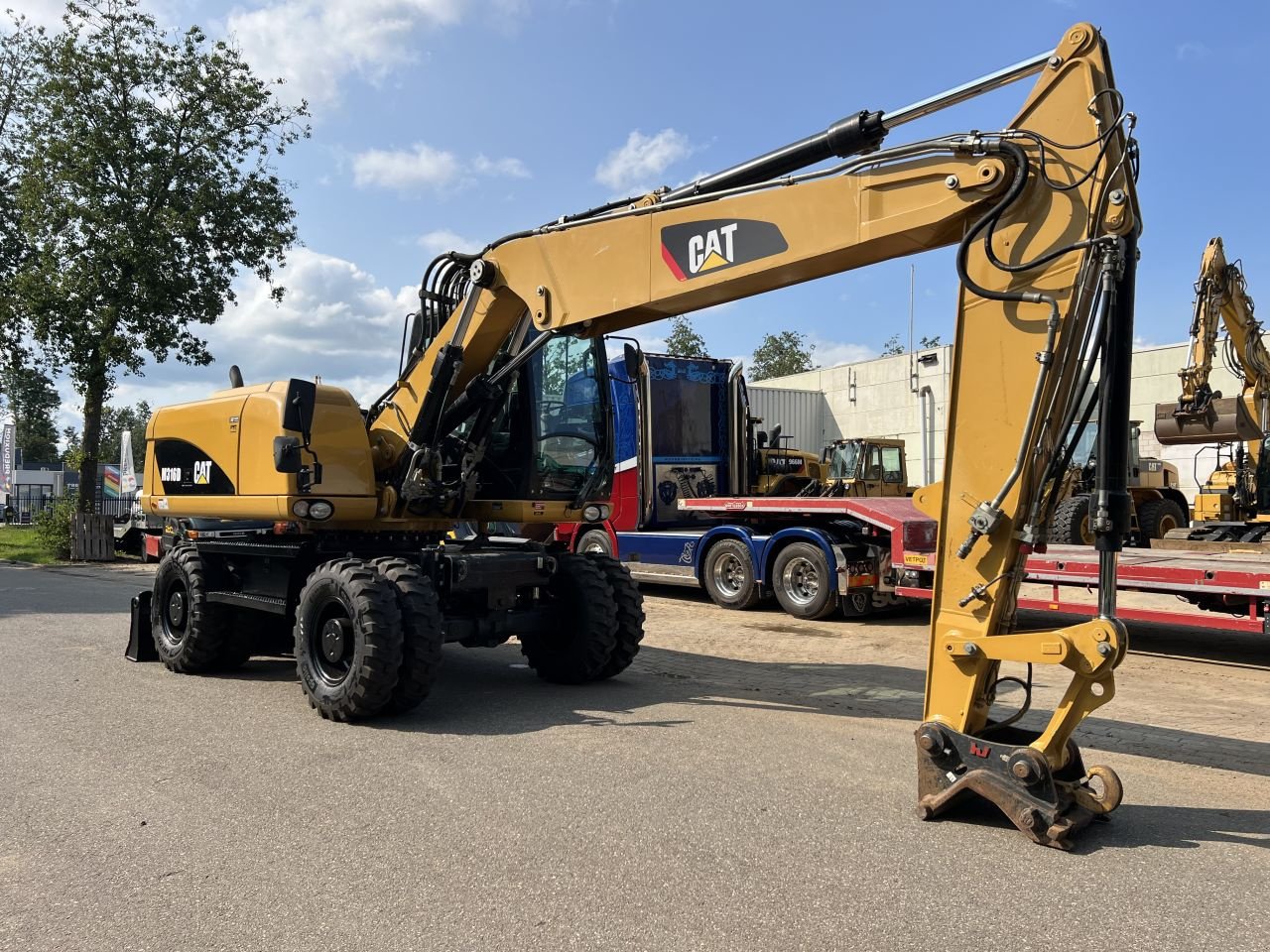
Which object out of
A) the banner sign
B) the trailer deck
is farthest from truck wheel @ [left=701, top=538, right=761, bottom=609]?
the banner sign

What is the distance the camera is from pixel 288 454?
6.85 m

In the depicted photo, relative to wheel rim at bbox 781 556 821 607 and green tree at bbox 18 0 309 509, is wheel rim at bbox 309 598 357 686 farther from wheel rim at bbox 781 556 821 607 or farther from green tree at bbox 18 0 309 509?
green tree at bbox 18 0 309 509

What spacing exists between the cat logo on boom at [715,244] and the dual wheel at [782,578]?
675 centimetres

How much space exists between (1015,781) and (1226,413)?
43.8 ft

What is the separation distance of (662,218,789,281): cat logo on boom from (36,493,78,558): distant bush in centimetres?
2266

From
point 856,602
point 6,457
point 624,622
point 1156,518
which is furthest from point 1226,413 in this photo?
point 6,457

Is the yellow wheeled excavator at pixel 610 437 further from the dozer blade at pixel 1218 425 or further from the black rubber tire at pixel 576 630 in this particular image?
the dozer blade at pixel 1218 425

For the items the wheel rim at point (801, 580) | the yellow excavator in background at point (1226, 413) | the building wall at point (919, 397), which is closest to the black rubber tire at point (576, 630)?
the wheel rim at point (801, 580)

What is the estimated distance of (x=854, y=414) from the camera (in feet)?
113

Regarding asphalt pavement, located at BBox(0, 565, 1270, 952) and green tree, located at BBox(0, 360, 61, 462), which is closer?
asphalt pavement, located at BBox(0, 565, 1270, 952)

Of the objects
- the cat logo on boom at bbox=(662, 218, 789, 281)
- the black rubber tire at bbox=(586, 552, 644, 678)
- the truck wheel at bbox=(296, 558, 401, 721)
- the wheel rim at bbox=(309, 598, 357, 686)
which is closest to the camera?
the cat logo on boom at bbox=(662, 218, 789, 281)

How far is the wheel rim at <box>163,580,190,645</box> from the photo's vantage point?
27.6 feet

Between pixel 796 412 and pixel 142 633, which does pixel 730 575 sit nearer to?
pixel 142 633

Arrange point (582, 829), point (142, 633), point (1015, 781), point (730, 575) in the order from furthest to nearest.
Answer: point (730, 575) < point (142, 633) < point (582, 829) < point (1015, 781)
